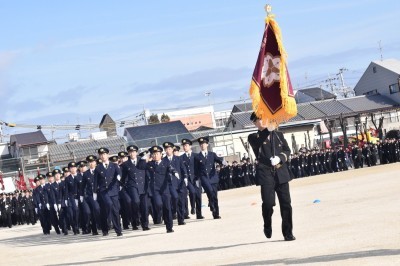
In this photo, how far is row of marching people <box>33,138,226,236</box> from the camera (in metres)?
19.3

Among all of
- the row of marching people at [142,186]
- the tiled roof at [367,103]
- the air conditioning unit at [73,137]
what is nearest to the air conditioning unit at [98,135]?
the air conditioning unit at [73,137]

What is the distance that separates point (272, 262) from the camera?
10023 millimetres

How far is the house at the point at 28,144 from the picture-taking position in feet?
227

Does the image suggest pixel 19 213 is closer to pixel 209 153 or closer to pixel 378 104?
pixel 209 153

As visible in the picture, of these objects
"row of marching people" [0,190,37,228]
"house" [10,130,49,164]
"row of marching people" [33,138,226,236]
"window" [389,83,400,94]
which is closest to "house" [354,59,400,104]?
"window" [389,83,400,94]

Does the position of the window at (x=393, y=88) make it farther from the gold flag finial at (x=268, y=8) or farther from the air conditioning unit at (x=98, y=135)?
the gold flag finial at (x=268, y=8)

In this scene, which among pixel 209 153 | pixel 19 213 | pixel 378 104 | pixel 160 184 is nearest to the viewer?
pixel 160 184

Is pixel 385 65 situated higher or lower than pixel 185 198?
higher

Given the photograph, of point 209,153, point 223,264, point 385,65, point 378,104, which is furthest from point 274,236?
point 385,65

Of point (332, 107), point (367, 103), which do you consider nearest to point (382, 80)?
point (367, 103)

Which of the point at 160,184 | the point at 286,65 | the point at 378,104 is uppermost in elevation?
the point at 378,104

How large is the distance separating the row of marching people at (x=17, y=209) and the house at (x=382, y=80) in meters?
44.3

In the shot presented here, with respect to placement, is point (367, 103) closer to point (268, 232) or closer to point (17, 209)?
point (17, 209)

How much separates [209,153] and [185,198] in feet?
4.09
